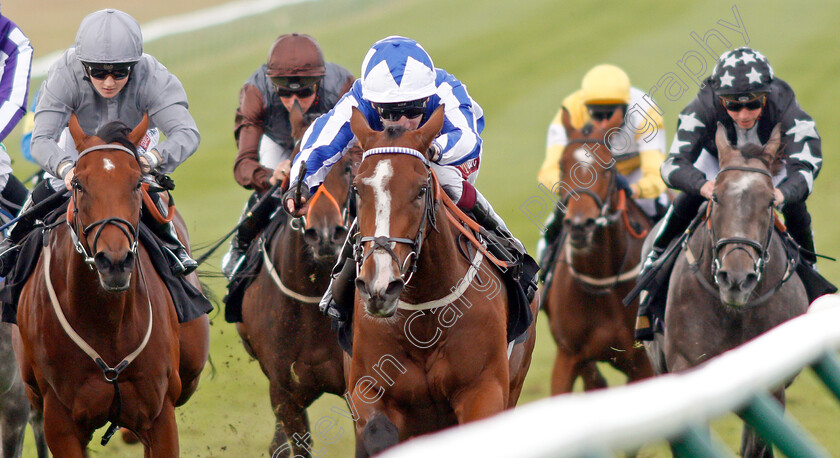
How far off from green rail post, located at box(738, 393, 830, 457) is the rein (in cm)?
344

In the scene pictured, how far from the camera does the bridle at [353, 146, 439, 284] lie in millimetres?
3889

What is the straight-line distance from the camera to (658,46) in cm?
2008

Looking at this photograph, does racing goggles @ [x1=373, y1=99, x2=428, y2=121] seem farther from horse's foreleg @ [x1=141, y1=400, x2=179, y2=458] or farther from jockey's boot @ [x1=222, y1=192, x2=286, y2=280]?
jockey's boot @ [x1=222, y1=192, x2=286, y2=280]

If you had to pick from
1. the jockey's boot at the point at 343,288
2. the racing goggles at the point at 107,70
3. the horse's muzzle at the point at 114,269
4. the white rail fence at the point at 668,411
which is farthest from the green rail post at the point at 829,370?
the racing goggles at the point at 107,70

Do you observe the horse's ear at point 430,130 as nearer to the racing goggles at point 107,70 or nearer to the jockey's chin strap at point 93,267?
the jockey's chin strap at point 93,267

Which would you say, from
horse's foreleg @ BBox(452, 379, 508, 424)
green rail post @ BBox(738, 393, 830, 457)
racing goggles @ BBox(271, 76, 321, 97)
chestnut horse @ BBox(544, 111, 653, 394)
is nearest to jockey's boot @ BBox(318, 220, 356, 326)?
horse's foreleg @ BBox(452, 379, 508, 424)

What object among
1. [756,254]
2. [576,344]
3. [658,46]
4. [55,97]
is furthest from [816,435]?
[658,46]

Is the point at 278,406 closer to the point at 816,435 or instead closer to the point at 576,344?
the point at 576,344

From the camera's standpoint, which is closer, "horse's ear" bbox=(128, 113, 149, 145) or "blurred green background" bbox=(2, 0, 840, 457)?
"horse's ear" bbox=(128, 113, 149, 145)

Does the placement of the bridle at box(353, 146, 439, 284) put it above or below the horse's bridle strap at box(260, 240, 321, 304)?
above

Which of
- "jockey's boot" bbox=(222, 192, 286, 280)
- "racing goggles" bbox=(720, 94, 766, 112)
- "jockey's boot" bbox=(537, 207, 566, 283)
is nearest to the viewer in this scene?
"racing goggles" bbox=(720, 94, 766, 112)

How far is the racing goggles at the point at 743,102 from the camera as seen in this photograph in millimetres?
5949

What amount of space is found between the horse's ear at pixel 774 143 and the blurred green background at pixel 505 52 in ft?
18.4

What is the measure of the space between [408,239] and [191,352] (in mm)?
2570
